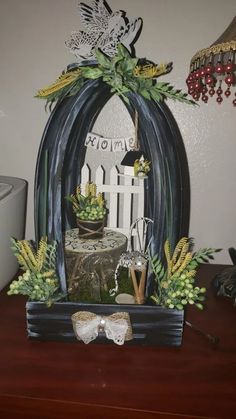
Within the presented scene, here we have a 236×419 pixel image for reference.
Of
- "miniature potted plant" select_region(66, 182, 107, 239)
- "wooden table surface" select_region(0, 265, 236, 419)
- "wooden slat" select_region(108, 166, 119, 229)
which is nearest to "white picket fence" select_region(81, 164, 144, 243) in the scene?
"wooden slat" select_region(108, 166, 119, 229)

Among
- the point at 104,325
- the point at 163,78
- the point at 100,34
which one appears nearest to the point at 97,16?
the point at 100,34

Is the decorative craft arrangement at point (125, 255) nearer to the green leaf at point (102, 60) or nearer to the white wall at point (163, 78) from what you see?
the green leaf at point (102, 60)

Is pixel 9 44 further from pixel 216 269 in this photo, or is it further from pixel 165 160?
pixel 216 269

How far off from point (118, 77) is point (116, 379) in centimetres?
57

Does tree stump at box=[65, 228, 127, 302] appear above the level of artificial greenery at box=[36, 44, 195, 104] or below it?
below

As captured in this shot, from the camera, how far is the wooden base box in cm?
75

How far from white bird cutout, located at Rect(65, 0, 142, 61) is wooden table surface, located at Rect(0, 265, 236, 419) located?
654 mm

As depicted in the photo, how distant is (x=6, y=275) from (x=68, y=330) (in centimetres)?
28

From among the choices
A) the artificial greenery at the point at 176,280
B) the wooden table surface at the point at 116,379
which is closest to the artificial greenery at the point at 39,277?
the wooden table surface at the point at 116,379

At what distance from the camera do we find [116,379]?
67 centimetres

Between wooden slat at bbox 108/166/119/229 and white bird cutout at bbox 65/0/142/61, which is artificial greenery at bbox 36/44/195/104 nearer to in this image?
white bird cutout at bbox 65/0/142/61

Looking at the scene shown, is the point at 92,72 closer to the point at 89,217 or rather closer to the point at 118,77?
the point at 118,77

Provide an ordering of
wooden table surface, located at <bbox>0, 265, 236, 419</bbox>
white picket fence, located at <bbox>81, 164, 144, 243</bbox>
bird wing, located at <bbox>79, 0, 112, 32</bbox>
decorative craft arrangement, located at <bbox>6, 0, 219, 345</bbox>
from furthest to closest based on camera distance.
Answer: white picket fence, located at <bbox>81, 164, 144, 243</bbox>, bird wing, located at <bbox>79, 0, 112, 32</bbox>, decorative craft arrangement, located at <bbox>6, 0, 219, 345</bbox>, wooden table surface, located at <bbox>0, 265, 236, 419</bbox>

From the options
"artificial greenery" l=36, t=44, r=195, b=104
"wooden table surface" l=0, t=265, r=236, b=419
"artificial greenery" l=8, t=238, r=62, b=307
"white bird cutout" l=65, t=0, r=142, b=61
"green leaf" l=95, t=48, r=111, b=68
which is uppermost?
"white bird cutout" l=65, t=0, r=142, b=61
